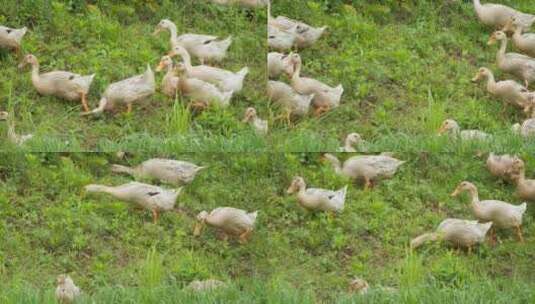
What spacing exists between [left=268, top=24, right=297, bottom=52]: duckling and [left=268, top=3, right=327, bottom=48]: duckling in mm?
13

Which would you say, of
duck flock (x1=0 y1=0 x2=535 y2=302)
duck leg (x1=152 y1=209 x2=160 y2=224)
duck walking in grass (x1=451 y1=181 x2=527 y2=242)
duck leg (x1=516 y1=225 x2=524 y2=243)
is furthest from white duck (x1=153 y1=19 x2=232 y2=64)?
duck leg (x1=516 y1=225 x2=524 y2=243)

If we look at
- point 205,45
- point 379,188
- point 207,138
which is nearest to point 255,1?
point 205,45

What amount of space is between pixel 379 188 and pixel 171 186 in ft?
3.56

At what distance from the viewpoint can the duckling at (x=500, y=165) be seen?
19.1 ft

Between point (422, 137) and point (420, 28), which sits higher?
point (420, 28)

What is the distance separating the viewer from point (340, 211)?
18.8 feet

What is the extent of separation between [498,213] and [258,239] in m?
1.26

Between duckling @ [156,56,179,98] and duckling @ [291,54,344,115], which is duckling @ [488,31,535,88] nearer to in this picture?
duckling @ [291,54,344,115]

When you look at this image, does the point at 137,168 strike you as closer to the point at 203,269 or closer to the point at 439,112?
the point at 203,269

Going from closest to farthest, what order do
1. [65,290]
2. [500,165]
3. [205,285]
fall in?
[65,290], [205,285], [500,165]

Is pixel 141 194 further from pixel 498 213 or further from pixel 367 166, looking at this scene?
pixel 498 213

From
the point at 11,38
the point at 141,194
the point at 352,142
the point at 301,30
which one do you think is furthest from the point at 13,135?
the point at 352,142

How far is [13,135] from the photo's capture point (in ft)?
18.1

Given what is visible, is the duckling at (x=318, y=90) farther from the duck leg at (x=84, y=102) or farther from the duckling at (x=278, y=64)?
the duck leg at (x=84, y=102)
